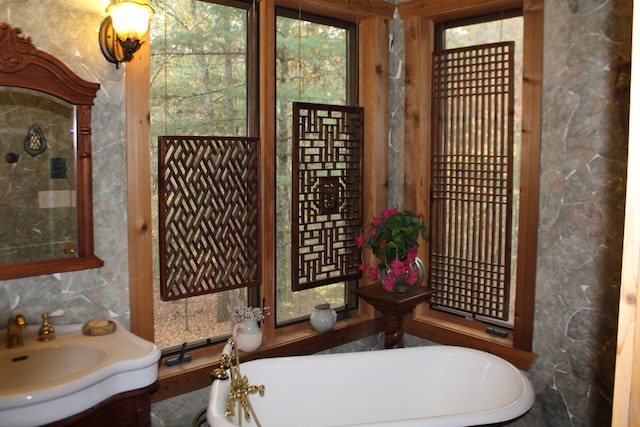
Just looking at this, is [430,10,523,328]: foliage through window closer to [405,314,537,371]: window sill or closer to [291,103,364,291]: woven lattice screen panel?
[405,314,537,371]: window sill

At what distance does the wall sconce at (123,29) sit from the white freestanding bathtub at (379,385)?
1.48 m

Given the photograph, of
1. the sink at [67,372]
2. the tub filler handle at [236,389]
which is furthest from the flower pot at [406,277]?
the sink at [67,372]

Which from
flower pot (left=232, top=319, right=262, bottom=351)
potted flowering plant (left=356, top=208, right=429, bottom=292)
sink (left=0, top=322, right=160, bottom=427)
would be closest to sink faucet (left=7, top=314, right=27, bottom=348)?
sink (left=0, top=322, right=160, bottom=427)

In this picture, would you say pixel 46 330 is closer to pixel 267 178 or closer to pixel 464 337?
pixel 267 178

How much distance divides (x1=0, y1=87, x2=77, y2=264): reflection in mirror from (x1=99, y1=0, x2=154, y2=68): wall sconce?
0.30 m

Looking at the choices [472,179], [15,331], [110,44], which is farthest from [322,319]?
[110,44]

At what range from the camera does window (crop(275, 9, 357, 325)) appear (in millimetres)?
3266

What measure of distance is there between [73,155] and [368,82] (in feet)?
6.31

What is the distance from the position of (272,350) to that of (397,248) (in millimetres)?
905

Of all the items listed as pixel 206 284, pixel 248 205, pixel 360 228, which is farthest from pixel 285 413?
pixel 360 228

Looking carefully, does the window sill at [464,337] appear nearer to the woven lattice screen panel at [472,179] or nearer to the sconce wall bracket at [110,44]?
the woven lattice screen panel at [472,179]

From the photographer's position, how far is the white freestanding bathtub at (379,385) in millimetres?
2684

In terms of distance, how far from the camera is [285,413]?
270 cm

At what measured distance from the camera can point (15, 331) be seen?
7.09 feet
